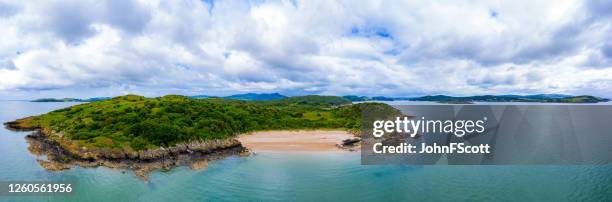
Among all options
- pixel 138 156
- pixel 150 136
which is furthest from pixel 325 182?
pixel 150 136

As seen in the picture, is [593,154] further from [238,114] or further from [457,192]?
[238,114]

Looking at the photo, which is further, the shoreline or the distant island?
A: the distant island

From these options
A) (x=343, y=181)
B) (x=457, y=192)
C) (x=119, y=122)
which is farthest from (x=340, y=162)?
(x=119, y=122)

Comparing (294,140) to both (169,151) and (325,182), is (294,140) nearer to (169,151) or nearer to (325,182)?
(169,151)

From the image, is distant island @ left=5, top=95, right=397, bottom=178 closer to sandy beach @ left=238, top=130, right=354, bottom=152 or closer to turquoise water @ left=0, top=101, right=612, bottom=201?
sandy beach @ left=238, top=130, right=354, bottom=152

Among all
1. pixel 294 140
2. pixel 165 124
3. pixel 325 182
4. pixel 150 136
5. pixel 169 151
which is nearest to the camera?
pixel 325 182

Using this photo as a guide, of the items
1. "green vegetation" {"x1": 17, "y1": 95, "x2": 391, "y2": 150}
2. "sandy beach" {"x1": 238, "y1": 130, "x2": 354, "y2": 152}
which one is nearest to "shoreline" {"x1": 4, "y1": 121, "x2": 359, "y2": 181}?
"sandy beach" {"x1": 238, "y1": 130, "x2": 354, "y2": 152}
